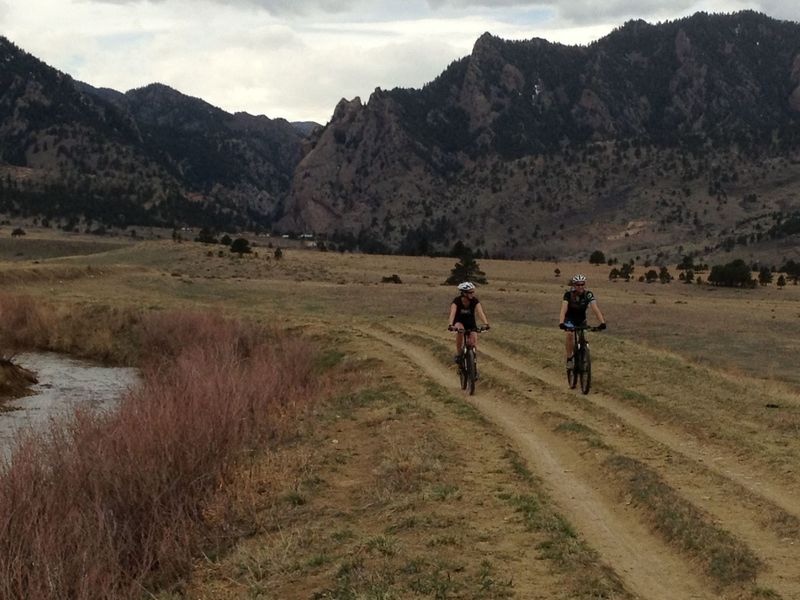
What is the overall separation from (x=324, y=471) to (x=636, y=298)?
141 ft

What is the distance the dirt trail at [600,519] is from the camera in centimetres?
834

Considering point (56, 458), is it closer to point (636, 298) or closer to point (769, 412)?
point (769, 412)

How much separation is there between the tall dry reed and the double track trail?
16.9ft

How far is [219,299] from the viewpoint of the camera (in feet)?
151

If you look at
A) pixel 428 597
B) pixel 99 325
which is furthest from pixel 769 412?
pixel 99 325

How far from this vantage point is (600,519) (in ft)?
33.8

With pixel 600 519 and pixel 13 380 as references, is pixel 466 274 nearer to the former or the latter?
pixel 13 380

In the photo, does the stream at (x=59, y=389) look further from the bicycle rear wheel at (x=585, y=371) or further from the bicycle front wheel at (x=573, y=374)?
the bicycle rear wheel at (x=585, y=371)

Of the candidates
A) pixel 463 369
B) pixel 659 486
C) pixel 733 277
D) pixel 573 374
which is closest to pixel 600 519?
pixel 659 486

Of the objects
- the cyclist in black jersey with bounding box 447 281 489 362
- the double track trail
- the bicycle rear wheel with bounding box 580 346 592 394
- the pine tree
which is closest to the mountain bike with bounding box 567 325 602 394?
the bicycle rear wheel with bounding box 580 346 592 394

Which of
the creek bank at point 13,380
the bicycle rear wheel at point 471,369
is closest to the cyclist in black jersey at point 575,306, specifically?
the bicycle rear wheel at point 471,369

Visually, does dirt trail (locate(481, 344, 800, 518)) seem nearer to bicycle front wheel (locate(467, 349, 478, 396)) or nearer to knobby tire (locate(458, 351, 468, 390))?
bicycle front wheel (locate(467, 349, 478, 396))

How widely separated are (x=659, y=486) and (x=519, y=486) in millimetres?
1964

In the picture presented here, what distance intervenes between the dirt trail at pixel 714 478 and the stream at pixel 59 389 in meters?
12.2
